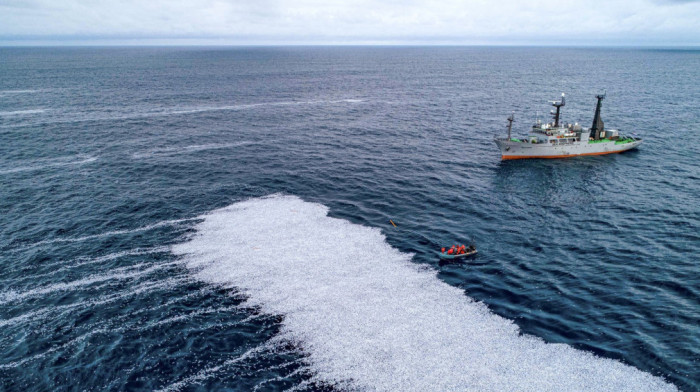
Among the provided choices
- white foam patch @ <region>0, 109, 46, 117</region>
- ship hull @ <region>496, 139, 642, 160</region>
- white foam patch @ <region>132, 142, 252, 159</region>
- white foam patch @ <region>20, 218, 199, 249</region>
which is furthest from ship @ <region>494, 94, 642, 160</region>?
white foam patch @ <region>0, 109, 46, 117</region>

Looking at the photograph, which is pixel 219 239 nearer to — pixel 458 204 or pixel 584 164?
pixel 458 204

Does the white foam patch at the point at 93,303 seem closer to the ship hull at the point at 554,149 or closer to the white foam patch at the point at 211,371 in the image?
the white foam patch at the point at 211,371

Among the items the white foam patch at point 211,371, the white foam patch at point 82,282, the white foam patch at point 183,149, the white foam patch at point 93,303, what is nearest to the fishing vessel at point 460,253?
the white foam patch at point 211,371

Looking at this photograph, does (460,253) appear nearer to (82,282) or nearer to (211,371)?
(211,371)

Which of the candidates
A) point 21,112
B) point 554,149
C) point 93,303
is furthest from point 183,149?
point 554,149

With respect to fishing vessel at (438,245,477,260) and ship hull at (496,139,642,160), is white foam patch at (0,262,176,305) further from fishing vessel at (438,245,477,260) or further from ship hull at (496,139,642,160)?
ship hull at (496,139,642,160)

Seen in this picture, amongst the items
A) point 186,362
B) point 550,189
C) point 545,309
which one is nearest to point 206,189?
point 186,362
